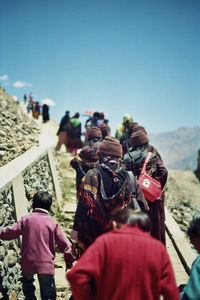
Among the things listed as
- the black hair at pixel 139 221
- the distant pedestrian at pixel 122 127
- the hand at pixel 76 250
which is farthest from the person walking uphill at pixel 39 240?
the distant pedestrian at pixel 122 127

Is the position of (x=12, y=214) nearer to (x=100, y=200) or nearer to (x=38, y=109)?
(x=100, y=200)

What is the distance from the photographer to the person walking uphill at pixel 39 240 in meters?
2.86

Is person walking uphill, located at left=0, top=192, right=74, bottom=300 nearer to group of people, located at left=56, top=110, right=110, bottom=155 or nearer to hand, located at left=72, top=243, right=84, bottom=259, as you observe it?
hand, located at left=72, top=243, right=84, bottom=259

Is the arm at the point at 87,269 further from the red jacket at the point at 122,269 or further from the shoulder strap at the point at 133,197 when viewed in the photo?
the shoulder strap at the point at 133,197

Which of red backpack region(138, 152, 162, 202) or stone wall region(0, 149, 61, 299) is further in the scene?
red backpack region(138, 152, 162, 202)

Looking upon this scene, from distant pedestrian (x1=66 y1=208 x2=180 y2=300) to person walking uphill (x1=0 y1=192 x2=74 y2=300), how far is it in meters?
1.10

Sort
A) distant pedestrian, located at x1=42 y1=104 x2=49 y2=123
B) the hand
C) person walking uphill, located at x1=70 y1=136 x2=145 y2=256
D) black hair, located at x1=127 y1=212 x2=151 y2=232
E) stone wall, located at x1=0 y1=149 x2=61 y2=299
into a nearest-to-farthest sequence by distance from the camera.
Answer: black hair, located at x1=127 y1=212 x2=151 y2=232, person walking uphill, located at x1=70 y1=136 x2=145 y2=256, the hand, stone wall, located at x1=0 y1=149 x2=61 y2=299, distant pedestrian, located at x1=42 y1=104 x2=49 y2=123

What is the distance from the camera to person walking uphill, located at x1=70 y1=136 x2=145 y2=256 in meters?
2.95

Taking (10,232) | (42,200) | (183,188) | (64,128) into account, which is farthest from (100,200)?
(183,188)

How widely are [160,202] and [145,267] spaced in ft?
8.33

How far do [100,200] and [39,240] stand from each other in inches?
29.4

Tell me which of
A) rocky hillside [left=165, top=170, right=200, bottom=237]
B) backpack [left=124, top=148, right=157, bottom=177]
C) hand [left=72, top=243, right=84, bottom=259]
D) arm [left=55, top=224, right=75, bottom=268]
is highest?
backpack [left=124, top=148, right=157, bottom=177]

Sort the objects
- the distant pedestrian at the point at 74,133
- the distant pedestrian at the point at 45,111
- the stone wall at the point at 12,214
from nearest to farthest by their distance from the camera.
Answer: the stone wall at the point at 12,214, the distant pedestrian at the point at 74,133, the distant pedestrian at the point at 45,111

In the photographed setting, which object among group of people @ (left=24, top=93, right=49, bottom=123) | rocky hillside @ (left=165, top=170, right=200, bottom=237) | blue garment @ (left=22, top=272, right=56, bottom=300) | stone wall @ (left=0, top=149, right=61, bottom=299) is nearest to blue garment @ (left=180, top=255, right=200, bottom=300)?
blue garment @ (left=22, top=272, right=56, bottom=300)
